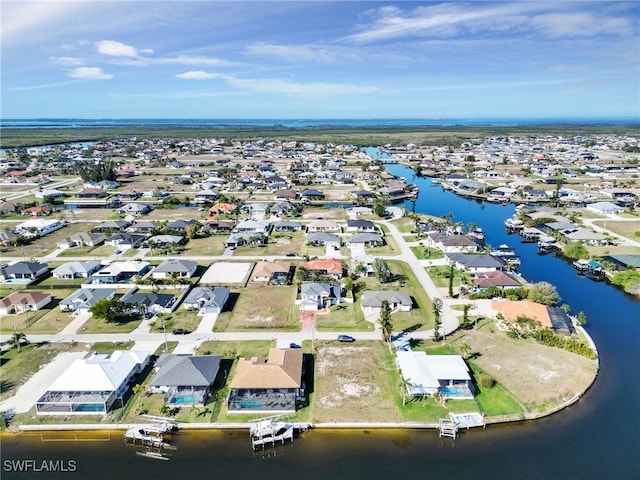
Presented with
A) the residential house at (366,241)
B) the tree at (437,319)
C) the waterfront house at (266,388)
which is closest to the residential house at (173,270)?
the waterfront house at (266,388)

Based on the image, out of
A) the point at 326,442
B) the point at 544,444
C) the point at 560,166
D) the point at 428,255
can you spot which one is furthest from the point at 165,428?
the point at 560,166

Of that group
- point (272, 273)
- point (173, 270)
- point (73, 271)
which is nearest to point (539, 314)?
point (272, 273)

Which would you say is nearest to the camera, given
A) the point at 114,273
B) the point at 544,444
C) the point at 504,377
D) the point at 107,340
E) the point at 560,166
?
the point at 544,444

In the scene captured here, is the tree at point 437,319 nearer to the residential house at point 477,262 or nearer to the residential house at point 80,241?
the residential house at point 477,262

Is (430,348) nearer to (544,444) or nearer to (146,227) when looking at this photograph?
(544,444)

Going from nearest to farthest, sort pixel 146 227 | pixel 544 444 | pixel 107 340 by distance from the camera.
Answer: pixel 544 444
pixel 107 340
pixel 146 227
